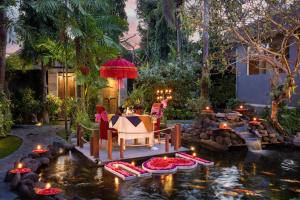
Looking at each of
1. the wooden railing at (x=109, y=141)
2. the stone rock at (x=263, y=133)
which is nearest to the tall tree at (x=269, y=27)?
the stone rock at (x=263, y=133)

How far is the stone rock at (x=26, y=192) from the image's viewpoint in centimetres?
668

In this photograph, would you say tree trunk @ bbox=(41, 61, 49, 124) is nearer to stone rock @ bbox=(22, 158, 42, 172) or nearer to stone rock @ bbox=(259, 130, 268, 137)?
stone rock @ bbox=(22, 158, 42, 172)

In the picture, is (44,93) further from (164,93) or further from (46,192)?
(46,192)

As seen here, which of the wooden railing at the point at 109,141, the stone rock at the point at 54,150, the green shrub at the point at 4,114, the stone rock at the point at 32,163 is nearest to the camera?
the stone rock at the point at 32,163

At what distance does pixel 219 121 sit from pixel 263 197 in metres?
6.67

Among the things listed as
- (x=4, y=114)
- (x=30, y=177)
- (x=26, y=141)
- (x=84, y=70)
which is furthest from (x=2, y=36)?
(x=30, y=177)

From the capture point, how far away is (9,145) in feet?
39.5

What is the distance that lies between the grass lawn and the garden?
1.5 inches

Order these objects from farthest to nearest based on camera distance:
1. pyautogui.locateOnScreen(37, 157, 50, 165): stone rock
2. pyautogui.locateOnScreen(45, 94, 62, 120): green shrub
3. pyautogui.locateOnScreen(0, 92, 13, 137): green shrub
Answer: pyautogui.locateOnScreen(45, 94, 62, 120): green shrub, pyautogui.locateOnScreen(0, 92, 13, 137): green shrub, pyautogui.locateOnScreen(37, 157, 50, 165): stone rock

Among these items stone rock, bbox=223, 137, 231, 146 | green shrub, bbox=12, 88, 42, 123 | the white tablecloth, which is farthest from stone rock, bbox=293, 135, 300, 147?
green shrub, bbox=12, 88, 42, 123

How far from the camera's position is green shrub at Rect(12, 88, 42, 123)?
17328 mm

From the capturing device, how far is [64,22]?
12.9 m

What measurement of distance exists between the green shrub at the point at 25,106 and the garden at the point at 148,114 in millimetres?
50

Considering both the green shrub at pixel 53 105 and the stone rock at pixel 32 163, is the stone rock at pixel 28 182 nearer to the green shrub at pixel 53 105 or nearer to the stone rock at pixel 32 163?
the stone rock at pixel 32 163
